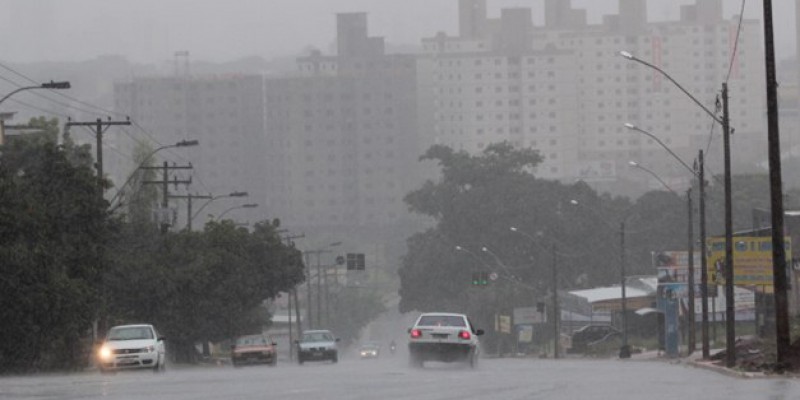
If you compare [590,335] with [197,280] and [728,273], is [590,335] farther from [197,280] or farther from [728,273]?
[728,273]

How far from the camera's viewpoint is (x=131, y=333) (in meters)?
53.1

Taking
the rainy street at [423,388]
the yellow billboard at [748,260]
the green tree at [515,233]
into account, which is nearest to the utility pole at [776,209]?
the rainy street at [423,388]

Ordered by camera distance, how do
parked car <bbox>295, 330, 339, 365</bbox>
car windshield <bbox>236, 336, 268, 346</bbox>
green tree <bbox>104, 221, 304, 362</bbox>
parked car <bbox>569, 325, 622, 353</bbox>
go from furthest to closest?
parked car <bbox>569, 325, 622, 353</bbox> → green tree <bbox>104, 221, 304, 362</bbox> → car windshield <bbox>236, 336, 268, 346</bbox> → parked car <bbox>295, 330, 339, 365</bbox>

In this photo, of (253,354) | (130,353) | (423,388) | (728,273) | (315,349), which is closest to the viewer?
(423,388)

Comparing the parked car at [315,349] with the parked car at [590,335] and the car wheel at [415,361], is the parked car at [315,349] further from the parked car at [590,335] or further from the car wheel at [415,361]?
the parked car at [590,335]

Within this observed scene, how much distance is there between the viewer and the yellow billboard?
72.4 meters

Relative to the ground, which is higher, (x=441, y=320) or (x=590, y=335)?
(x=441, y=320)

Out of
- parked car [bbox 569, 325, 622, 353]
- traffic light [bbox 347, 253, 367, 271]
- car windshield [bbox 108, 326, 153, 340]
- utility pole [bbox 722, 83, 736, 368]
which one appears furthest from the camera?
traffic light [bbox 347, 253, 367, 271]

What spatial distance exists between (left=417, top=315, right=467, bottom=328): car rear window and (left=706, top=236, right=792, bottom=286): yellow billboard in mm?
22664

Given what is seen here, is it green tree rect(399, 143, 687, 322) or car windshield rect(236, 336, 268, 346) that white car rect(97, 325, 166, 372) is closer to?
car windshield rect(236, 336, 268, 346)

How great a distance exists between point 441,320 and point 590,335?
58759 mm

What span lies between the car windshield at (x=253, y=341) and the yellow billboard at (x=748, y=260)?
17874 millimetres

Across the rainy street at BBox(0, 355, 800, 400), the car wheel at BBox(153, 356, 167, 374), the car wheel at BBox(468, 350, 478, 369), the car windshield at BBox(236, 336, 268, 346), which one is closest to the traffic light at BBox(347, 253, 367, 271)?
the car windshield at BBox(236, 336, 268, 346)

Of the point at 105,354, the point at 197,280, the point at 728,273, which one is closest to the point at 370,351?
the point at 197,280
